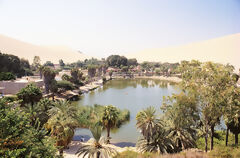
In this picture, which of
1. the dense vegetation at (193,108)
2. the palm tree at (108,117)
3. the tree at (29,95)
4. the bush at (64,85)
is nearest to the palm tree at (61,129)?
the palm tree at (108,117)

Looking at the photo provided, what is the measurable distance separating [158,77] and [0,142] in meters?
124

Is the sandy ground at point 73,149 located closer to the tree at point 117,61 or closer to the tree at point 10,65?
the tree at point 10,65

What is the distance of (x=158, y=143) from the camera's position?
18.6 metres

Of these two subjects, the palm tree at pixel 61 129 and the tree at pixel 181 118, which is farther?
the palm tree at pixel 61 129

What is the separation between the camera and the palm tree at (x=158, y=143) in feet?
58.6

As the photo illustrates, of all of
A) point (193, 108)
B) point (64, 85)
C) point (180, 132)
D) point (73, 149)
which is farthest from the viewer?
point (64, 85)

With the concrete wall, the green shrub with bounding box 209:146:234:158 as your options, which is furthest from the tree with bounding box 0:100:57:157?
the concrete wall

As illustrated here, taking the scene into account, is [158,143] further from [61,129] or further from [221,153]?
[61,129]

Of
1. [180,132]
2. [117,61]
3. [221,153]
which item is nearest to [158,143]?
[180,132]

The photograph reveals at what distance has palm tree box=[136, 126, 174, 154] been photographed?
1785cm

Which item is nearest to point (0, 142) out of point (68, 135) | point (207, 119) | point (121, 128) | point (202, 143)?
point (68, 135)

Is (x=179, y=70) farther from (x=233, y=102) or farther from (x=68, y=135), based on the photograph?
(x=68, y=135)

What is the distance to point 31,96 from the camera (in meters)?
28.3

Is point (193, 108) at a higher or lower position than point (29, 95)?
higher
